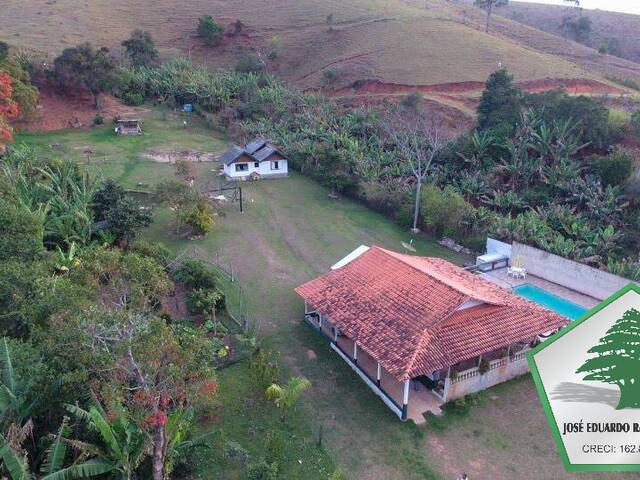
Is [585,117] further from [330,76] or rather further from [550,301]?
[330,76]

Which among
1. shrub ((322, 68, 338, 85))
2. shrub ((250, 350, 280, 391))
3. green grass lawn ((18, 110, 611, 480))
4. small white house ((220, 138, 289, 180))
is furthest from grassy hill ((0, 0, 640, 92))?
shrub ((250, 350, 280, 391))

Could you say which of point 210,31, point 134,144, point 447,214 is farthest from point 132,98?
point 447,214

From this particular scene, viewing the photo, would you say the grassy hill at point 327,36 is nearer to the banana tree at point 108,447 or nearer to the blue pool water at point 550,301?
the blue pool water at point 550,301

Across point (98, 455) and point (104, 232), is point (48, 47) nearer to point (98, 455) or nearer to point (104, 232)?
point (104, 232)

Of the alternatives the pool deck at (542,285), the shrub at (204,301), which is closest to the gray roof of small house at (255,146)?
the shrub at (204,301)

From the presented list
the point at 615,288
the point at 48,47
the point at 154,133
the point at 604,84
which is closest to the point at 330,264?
the point at 615,288

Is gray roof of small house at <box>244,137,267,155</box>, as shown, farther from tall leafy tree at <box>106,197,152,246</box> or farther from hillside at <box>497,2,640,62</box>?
hillside at <box>497,2,640,62</box>
